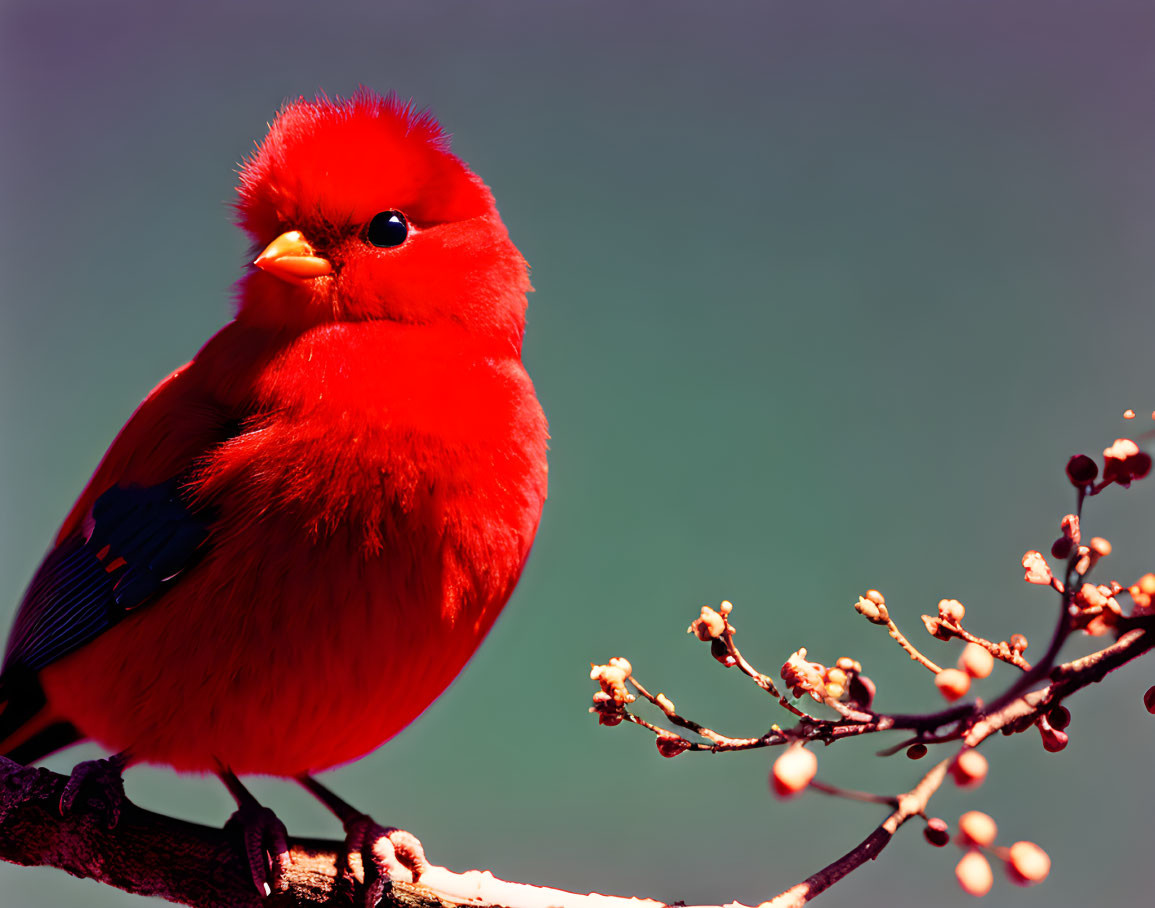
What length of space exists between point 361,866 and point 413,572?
0.33m

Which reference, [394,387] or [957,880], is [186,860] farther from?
[957,880]

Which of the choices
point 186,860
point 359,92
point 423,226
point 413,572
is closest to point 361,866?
point 186,860

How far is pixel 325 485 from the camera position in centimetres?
85

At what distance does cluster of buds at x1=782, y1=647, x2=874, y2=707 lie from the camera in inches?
18.1

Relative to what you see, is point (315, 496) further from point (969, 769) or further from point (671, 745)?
point (969, 769)

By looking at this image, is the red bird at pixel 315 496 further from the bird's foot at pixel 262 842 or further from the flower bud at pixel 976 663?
the flower bud at pixel 976 663

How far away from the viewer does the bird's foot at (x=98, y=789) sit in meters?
0.94

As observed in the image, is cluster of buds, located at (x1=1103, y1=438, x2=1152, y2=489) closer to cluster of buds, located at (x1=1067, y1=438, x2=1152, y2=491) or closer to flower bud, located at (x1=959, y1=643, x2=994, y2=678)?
cluster of buds, located at (x1=1067, y1=438, x2=1152, y2=491)

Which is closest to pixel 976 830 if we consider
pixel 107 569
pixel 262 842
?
pixel 262 842

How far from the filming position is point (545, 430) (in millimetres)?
1022

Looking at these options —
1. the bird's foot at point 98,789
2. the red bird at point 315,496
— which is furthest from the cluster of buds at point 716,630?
the bird's foot at point 98,789

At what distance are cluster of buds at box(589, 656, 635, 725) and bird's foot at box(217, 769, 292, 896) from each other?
530 millimetres

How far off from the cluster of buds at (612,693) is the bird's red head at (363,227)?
0.54 meters

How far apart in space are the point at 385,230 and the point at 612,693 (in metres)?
0.62
